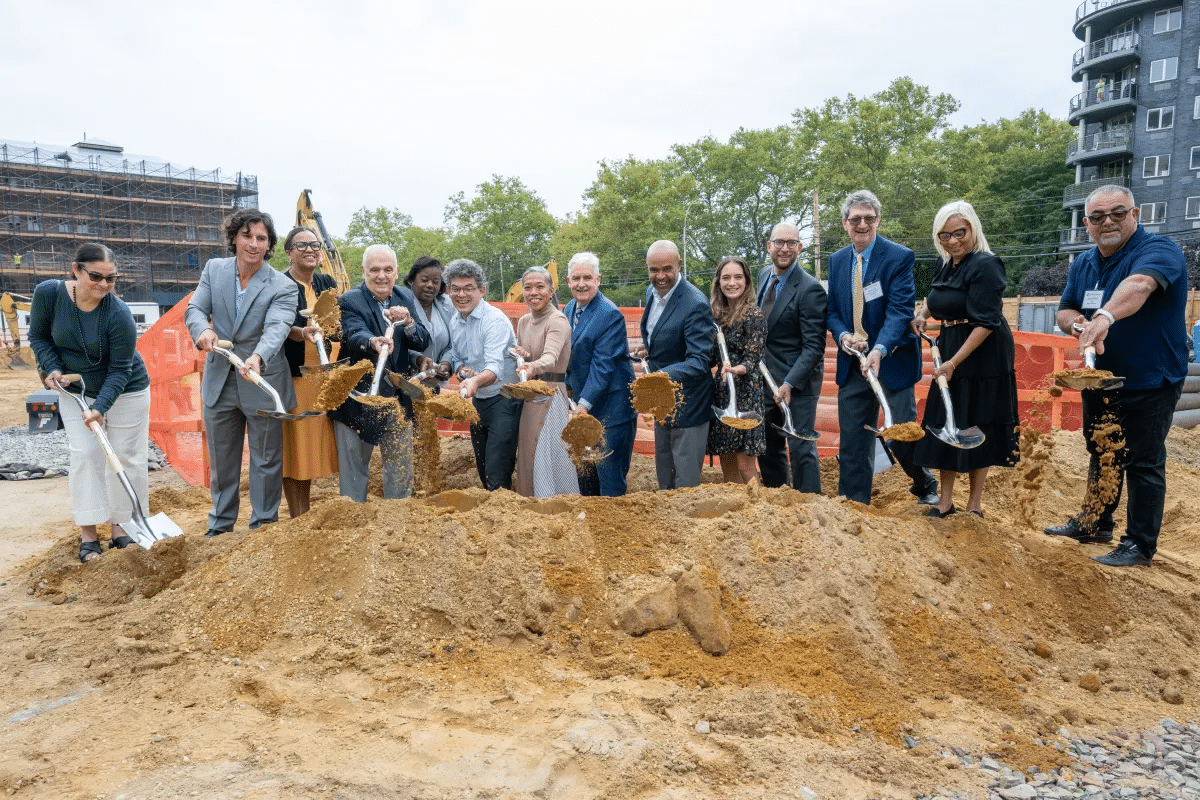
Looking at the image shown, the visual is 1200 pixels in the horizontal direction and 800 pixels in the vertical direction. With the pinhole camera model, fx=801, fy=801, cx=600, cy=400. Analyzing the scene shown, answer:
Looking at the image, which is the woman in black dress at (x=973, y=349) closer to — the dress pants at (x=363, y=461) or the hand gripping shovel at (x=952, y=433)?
the hand gripping shovel at (x=952, y=433)

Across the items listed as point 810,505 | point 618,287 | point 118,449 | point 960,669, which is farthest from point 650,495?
point 618,287

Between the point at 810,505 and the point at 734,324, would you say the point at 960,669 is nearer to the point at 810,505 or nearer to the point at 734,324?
the point at 810,505

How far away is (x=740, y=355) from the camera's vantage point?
466cm

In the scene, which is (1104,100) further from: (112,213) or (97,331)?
(112,213)

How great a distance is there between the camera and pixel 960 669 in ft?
9.85

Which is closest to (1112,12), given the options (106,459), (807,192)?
(807,192)

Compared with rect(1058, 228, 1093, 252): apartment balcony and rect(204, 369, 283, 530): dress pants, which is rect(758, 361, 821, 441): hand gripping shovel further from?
rect(1058, 228, 1093, 252): apartment balcony

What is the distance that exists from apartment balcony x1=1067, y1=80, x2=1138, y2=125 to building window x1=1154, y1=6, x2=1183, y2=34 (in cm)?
225

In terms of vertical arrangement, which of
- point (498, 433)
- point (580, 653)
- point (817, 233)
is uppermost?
point (817, 233)

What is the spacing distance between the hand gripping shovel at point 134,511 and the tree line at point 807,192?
31.0 m

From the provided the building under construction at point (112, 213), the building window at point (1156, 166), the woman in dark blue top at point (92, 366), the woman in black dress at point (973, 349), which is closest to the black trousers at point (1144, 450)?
the woman in black dress at point (973, 349)

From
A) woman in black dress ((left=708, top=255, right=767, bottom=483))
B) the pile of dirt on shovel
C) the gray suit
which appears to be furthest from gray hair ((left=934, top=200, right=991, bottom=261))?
the gray suit

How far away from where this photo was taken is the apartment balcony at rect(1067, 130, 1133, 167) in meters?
35.2

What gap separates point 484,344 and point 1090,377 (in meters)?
3.12
